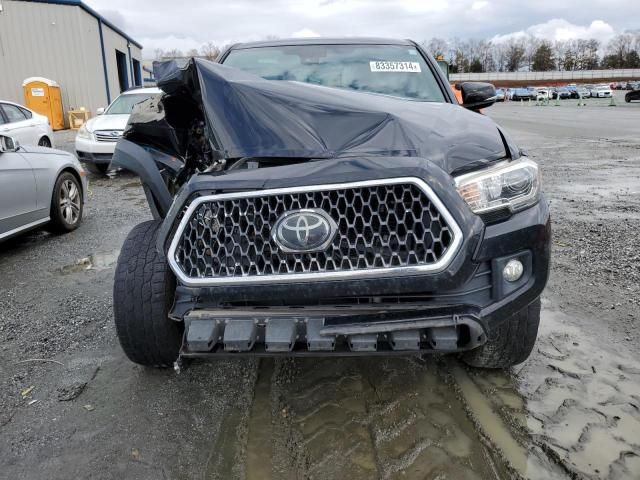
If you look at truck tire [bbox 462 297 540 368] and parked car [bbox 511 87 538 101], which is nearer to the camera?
truck tire [bbox 462 297 540 368]

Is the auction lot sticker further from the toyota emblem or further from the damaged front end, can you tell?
the toyota emblem

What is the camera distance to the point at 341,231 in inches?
77.2

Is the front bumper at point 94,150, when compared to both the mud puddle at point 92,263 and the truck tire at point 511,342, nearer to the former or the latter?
the mud puddle at point 92,263

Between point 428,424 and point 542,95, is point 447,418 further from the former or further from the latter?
point 542,95

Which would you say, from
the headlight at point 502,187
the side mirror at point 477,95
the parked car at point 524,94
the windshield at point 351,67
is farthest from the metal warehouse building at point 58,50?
the parked car at point 524,94

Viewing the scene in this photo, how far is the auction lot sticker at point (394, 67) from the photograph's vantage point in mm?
3668

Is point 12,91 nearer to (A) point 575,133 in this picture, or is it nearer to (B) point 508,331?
(A) point 575,133

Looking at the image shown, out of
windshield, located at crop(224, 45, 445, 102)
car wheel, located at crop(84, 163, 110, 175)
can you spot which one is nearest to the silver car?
windshield, located at crop(224, 45, 445, 102)

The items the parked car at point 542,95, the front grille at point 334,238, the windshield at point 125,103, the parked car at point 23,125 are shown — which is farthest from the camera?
the parked car at point 542,95

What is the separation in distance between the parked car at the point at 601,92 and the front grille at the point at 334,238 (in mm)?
67157

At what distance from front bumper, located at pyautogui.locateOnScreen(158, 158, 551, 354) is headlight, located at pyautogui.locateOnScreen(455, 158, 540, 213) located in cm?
6

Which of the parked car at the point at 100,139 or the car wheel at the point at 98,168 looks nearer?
the parked car at the point at 100,139

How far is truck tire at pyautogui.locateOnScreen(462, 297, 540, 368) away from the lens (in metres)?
2.56

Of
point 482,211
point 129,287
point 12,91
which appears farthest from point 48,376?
point 12,91
